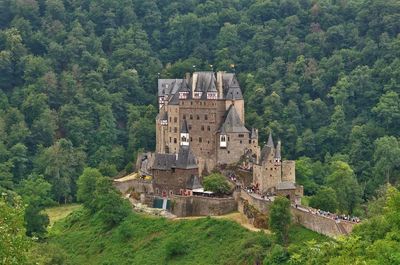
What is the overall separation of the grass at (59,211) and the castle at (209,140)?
16000mm

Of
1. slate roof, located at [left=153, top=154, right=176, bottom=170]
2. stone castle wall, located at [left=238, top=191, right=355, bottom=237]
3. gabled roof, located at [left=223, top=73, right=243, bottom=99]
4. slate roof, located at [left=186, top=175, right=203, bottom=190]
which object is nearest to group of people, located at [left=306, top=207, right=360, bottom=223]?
stone castle wall, located at [left=238, top=191, right=355, bottom=237]

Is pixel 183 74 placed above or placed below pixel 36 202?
above

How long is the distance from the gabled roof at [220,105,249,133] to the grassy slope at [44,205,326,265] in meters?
9.50

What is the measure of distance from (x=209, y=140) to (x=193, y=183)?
17.8 ft

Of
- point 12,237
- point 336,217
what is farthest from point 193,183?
point 12,237

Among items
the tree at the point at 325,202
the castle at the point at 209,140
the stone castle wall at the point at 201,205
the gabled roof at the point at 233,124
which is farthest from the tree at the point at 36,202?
the tree at the point at 325,202

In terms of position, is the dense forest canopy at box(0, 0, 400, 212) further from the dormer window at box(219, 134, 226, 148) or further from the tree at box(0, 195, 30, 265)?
the tree at box(0, 195, 30, 265)

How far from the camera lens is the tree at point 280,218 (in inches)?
2466

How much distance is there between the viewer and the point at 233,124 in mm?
76438

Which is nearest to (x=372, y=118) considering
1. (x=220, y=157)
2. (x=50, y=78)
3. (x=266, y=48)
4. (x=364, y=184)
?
(x=364, y=184)

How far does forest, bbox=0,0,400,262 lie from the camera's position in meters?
99.9

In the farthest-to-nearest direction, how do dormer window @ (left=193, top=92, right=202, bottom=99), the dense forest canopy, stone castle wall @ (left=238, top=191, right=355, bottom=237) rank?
the dense forest canopy
dormer window @ (left=193, top=92, right=202, bottom=99)
stone castle wall @ (left=238, top=191, right=355, bottom=237)

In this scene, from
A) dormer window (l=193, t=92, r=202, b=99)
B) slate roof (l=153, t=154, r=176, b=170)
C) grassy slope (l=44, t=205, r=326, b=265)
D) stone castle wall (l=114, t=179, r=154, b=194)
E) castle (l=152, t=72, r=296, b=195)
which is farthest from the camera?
dormer window (l=193, t=92, r=202, b=99)

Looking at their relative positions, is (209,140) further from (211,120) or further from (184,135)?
(184,135)
